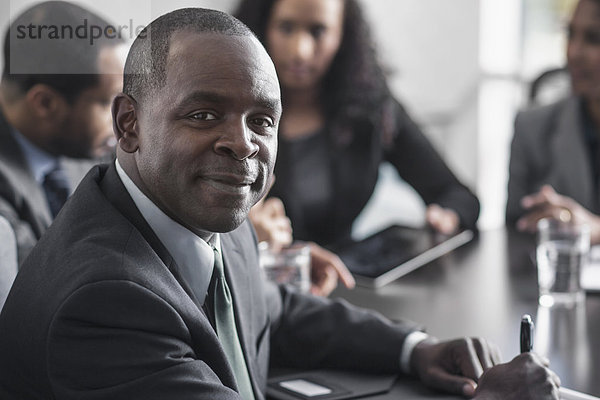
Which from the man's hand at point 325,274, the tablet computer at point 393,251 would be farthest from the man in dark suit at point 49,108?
the tablet computer at point 393,251

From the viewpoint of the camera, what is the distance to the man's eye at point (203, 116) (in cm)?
87

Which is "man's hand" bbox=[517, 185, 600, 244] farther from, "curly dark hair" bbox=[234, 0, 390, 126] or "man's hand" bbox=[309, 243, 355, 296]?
"curly dark hair" bbox=[234, 0, 390, 126]

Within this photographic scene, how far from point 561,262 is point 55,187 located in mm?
1189

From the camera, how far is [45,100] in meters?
1.78

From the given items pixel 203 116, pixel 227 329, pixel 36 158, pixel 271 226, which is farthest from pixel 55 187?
pixel 203 116

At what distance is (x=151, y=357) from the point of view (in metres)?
0.81

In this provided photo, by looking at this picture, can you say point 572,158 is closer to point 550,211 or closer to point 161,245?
point 550,211

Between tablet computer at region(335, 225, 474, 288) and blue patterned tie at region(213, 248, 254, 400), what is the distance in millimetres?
772

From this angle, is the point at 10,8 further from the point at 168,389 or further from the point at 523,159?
the point at 523,159

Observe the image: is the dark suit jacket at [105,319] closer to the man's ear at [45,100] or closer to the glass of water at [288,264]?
the glass of water at [288,264]

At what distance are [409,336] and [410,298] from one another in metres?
0.41

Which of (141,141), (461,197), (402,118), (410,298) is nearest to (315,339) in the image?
(410,298)

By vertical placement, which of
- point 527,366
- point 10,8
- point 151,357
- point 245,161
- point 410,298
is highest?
point 10,8

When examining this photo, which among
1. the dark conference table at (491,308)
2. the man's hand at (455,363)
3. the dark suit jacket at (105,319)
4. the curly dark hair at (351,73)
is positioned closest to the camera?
the dark suit jacket at (105,319)
